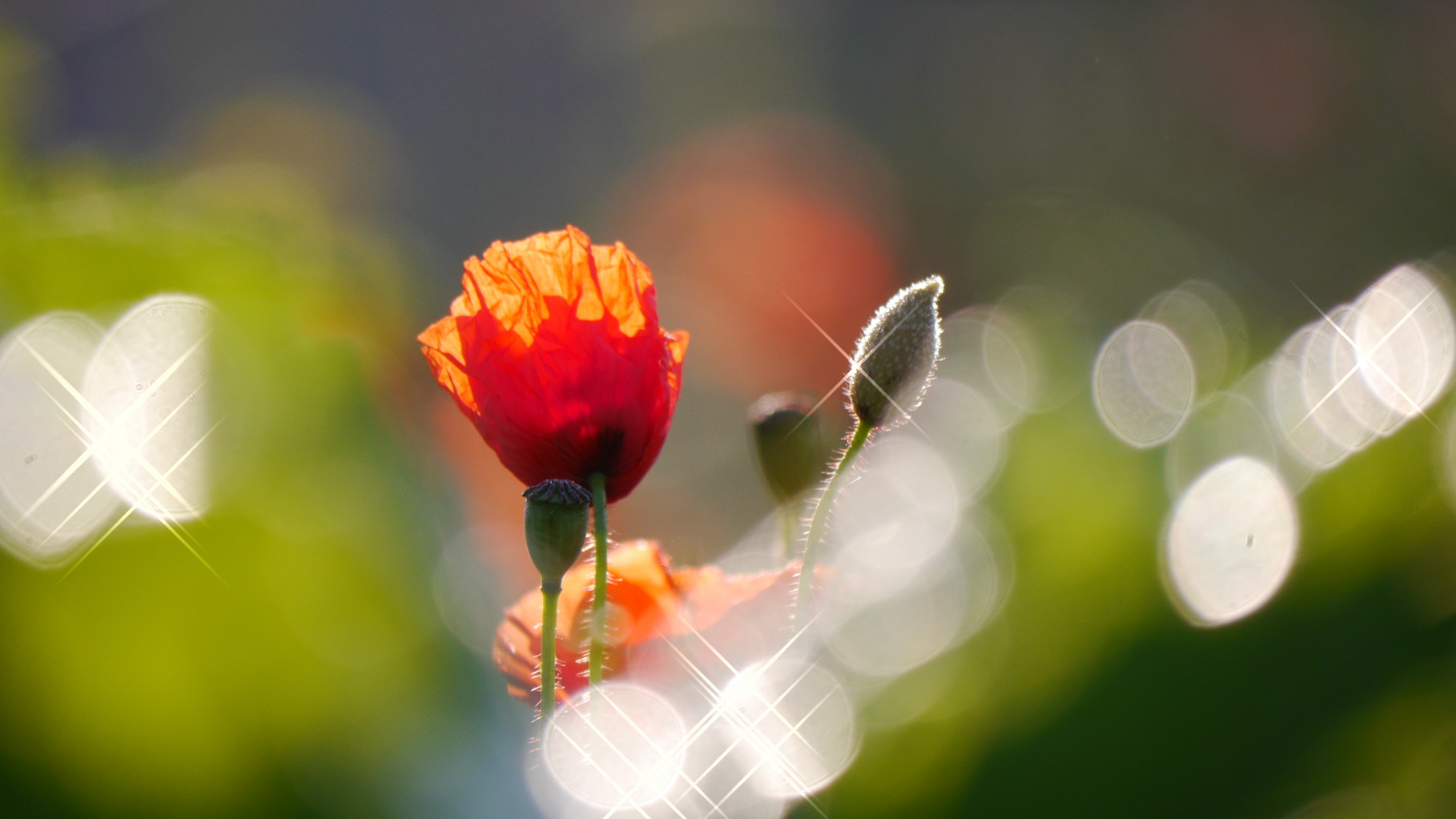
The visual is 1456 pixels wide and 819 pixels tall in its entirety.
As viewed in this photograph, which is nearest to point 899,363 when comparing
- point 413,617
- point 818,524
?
point 818,524

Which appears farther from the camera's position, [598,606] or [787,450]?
[787,450]

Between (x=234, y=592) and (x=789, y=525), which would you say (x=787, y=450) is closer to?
(x=789, y=525)

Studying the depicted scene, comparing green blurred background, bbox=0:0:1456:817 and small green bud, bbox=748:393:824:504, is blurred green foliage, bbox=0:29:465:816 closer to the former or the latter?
green blurred background, bbox=0:0:1456:817

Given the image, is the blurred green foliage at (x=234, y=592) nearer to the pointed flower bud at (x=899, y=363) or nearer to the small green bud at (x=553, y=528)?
the small green bud at (x=553, y=528)

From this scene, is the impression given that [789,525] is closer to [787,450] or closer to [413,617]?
[787,450]

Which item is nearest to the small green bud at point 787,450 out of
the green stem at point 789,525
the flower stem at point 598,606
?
the green stem at point 789,525

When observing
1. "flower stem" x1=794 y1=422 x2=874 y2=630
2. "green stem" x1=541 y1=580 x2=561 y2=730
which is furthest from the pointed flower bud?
Result: "green stem" x1=541 y1=580 x2=561 y2=730
